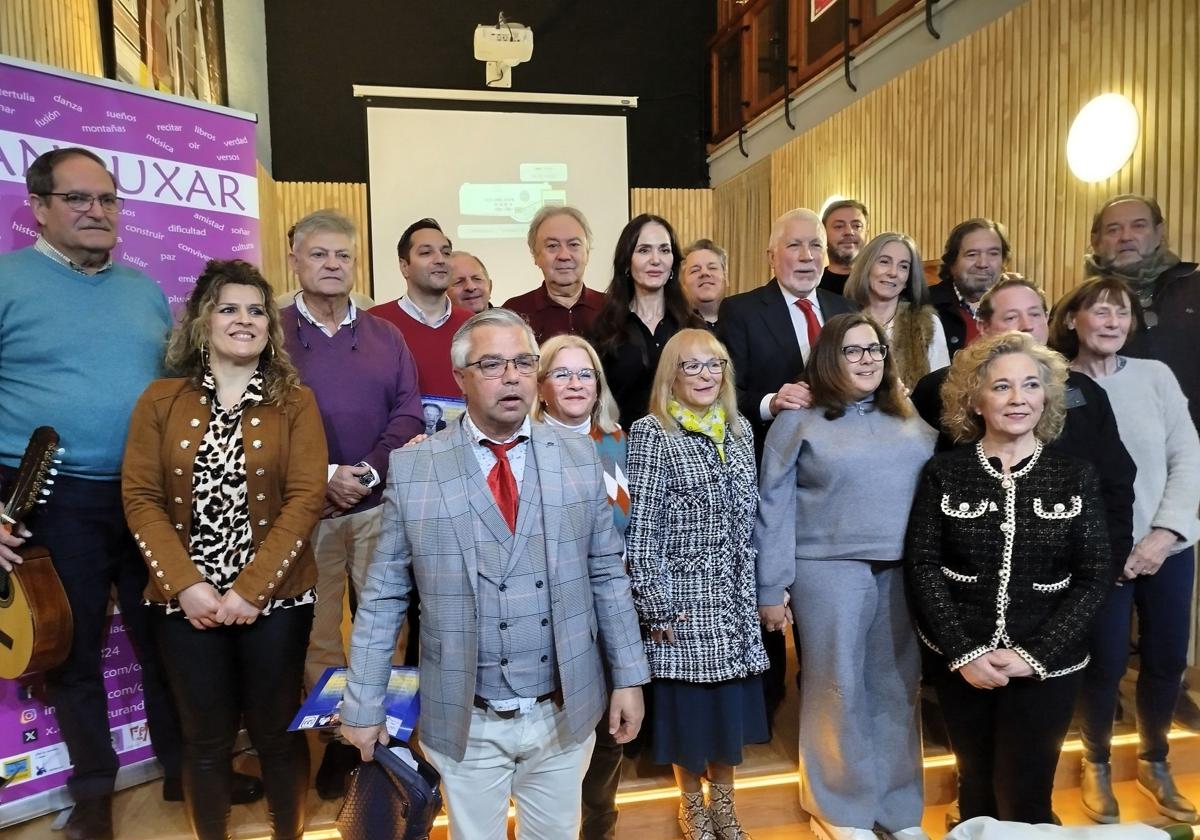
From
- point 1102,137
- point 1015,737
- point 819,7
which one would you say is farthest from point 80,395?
point 819,7

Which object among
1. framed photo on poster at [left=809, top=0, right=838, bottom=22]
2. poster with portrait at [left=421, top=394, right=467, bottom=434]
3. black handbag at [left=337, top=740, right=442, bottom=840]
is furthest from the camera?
framed photo on poster at [left=809, top=0, right=838, bottom=22]

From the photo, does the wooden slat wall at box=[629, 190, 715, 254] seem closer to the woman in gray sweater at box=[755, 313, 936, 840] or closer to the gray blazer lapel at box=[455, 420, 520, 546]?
the woman in gray sweater at box=[755, 313, 936, 840]

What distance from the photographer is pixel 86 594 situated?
225cm

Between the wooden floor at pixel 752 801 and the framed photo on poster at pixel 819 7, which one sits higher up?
the framed photo on poster at pixel 819 7

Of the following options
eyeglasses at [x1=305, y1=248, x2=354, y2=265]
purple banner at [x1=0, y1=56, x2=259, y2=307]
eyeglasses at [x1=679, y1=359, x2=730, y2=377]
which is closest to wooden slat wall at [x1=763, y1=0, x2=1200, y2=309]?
eyeglasses at [x1=679, y1=359, x2=730, y2=377]

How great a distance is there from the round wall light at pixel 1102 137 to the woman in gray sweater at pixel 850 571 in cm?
255

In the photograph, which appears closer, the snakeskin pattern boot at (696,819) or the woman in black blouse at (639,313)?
the snakeskin pattern boot at (696,819)

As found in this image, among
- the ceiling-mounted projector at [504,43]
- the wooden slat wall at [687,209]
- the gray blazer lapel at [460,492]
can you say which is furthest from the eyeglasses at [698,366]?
the wooden slat wall at [687,209]

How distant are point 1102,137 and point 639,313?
288cm

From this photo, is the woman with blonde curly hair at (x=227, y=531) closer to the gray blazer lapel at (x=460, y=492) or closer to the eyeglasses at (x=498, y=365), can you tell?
the gray blazer lapel at (x=460, y=492)

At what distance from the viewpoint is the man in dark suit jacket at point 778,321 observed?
9.15 feet

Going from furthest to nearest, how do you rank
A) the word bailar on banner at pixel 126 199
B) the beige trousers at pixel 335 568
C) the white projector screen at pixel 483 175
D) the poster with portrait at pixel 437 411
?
the white projector screen at pixel 483 175, the poster with portrait at pixel 437 411, the beige trousers at pixel 335 568, the word bailar on banner at pixel 126 199

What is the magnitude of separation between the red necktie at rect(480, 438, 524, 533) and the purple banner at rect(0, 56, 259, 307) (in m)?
1.82

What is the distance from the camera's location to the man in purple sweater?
2525 mm
